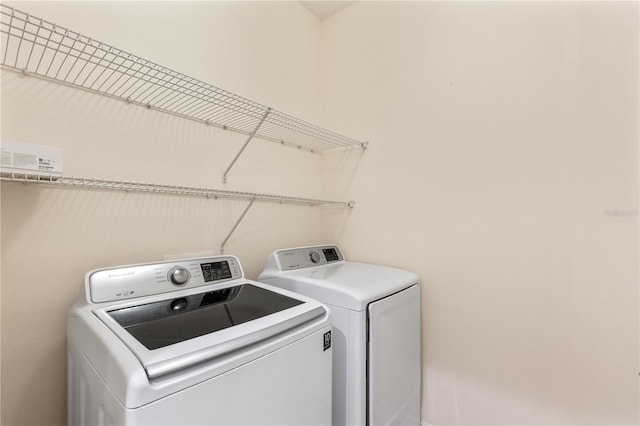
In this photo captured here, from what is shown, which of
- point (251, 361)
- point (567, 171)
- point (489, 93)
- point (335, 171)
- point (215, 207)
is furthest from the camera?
point (335, 171)

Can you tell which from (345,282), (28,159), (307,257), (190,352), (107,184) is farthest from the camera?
(307,257)

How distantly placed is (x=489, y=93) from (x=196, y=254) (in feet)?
5.57

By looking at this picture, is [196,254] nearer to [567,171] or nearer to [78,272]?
[78,272]

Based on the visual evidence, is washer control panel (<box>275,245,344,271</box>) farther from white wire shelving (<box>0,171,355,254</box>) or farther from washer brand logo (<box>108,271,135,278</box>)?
washer brand logo (<box>108,271,135,278</box>)

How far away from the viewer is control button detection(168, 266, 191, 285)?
44.6 inches

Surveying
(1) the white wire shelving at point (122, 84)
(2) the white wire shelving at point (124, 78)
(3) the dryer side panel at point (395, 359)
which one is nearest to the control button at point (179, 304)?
(1) the white wire shelving at point (122, 84)

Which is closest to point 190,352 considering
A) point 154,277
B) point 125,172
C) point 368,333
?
point 154,277

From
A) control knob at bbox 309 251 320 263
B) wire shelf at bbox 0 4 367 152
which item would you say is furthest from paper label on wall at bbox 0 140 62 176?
control knob at bbox 309 251 320 263

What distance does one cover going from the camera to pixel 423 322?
1596 mm

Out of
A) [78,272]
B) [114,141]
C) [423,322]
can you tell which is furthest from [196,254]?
[423,322]

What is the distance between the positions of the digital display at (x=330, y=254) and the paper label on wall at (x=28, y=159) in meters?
1.33

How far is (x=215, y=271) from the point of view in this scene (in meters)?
1.28

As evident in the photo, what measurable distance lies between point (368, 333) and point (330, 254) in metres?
0.75

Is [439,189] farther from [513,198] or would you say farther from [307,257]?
[307,257]
